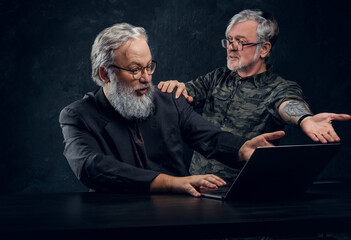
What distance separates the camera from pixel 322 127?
2.18 m

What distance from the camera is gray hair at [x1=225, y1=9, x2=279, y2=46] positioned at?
323 centimetres

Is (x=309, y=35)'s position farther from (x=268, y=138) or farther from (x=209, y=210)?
(x=209, y=210)

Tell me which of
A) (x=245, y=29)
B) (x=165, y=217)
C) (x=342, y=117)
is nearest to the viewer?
(x=165, y=217)

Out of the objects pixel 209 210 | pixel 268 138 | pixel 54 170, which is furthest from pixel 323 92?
pixel 209 210

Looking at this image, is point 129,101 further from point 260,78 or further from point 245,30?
point 245,30

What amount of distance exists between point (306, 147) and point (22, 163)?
224cm

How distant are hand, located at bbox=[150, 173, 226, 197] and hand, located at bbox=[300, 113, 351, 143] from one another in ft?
1.96

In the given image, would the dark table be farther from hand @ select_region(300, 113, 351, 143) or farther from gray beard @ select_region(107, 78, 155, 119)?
gray beard @ select_region(107, 78, 155, 119)

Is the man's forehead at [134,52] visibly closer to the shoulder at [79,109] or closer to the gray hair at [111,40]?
the gray hair at [111,40]

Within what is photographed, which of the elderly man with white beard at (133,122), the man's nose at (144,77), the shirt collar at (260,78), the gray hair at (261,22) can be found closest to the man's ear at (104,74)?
the elderly man with white beard at (133,122)

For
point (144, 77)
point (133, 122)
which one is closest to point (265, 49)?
point (144, 77)

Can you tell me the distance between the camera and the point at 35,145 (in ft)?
10.6

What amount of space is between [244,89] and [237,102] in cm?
10

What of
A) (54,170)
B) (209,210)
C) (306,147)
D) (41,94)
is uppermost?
(306,147)
